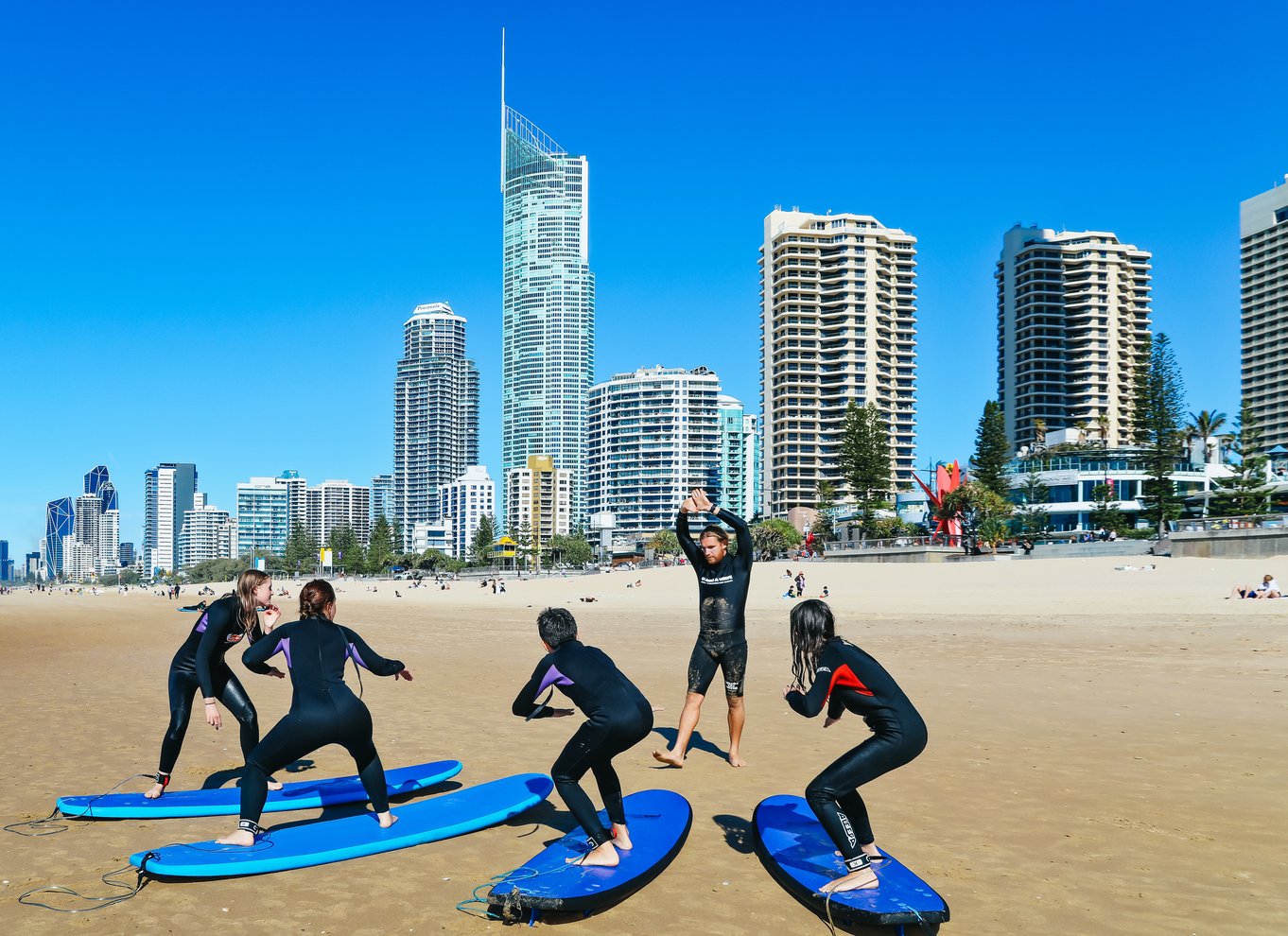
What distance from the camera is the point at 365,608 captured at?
47.5m

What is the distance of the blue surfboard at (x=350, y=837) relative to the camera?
216 inches

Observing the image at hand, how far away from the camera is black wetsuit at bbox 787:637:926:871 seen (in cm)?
496

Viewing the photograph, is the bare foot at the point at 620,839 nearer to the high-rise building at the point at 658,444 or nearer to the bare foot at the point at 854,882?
the bare foot at the point at 854,882

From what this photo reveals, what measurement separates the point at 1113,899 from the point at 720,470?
183171mm

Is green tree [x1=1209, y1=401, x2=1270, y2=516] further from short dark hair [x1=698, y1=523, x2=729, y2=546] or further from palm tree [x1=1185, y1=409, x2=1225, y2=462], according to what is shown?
short dark hair [x1=698, y1=523, x2=729, y2=546]

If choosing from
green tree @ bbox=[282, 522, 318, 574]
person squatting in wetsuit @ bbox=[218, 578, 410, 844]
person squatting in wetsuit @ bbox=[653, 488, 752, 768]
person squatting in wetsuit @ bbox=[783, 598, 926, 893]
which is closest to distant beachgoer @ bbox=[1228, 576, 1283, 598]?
person squatting in wetsuit @ bbox=[653, 488, 752, 768]

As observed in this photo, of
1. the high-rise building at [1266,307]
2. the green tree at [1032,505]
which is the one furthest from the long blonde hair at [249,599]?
the high-rise building at [1266,307]

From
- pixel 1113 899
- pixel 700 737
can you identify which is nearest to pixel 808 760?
pixel 700 737

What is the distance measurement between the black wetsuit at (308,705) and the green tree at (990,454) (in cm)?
8706

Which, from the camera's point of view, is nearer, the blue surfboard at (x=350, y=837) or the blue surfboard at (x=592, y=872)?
the blue surfboard at (x=592, y=872)

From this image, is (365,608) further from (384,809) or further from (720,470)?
(720,470)

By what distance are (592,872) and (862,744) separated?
1.73m

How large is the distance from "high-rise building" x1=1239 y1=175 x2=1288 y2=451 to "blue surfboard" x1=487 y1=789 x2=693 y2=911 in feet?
538

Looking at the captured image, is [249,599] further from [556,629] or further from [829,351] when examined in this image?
[829,351]
